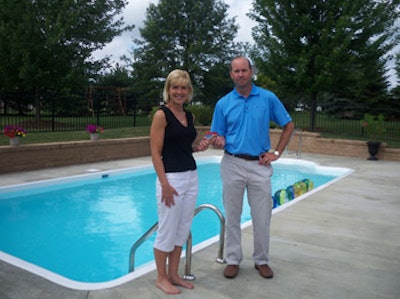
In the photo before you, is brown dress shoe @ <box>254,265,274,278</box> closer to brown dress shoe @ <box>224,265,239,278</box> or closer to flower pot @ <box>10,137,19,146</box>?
brown dress shoe @ <box>224,265,239,278</box>

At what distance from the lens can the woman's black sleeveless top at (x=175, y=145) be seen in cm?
260

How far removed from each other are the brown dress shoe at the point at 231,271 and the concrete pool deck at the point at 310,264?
46 mm

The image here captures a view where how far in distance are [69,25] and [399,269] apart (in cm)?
1362

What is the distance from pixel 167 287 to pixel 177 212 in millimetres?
613

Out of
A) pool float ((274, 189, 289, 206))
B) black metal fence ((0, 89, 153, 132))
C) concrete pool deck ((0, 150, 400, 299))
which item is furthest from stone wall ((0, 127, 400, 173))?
concrete pool deck ((0, 150, 400, 299))

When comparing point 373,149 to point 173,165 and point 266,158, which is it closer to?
point 266,158

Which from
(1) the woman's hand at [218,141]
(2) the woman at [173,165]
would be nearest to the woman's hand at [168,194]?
(2) the woman at [173,165]

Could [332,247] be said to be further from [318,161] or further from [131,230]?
[318,161]

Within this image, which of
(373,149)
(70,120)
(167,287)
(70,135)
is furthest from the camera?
(70,120)

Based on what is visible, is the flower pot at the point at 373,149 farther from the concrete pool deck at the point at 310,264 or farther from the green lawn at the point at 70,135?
the green lawn at the point at 70,135

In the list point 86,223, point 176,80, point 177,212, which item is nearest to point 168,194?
point 177,212

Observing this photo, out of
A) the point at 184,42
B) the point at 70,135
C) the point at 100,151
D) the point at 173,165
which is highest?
the point at 184,42

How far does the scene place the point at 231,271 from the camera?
3.17 meters

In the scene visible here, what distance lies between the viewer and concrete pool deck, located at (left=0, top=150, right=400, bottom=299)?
2902 millimetres
